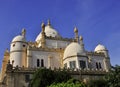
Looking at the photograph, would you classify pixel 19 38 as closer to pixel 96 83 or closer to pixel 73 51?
pixel 73 51

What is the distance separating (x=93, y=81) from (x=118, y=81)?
12373 mm

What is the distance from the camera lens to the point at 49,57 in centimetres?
5700

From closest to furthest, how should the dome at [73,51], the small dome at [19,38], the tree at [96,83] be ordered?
1. the tree at [96,83]
2. the dome at [73,51]
3. the small dome at [19,38]

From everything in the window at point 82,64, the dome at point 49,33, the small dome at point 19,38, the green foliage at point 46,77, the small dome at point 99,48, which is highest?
the dome at point 49,33

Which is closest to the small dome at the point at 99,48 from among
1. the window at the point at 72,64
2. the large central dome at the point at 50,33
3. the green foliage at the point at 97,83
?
the large central dome at the point at 50,33

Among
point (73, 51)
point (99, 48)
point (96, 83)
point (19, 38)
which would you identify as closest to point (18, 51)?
point (19, 38)

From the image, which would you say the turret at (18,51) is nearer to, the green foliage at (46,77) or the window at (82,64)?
the green foliage at (46,77)

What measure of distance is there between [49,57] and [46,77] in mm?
12692

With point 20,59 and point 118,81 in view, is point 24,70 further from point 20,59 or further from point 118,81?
point 118,81

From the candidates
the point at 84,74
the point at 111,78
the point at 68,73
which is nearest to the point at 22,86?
the point at 68,73

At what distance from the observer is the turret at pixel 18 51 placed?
56.7 meters

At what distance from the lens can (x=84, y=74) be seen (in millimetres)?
52469

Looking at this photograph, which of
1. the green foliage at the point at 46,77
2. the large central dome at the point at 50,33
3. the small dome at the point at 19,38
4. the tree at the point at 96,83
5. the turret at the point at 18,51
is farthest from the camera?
the large central dome at the point at 50,33

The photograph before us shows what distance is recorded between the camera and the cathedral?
160ft
